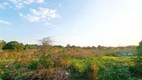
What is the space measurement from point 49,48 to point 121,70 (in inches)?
150

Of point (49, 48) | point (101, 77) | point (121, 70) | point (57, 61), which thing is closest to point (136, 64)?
point (121, 70)

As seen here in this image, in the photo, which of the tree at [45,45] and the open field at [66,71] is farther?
the tree at [45,45]

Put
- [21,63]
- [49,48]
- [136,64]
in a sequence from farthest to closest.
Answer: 1. [21,63]
2. [49,48]
3. [136,64]

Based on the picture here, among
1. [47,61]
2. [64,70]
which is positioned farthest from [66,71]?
[47,61]

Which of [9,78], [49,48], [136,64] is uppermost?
[49,48]

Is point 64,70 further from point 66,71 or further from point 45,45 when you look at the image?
point 45,45

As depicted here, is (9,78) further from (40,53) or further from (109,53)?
(109,53)

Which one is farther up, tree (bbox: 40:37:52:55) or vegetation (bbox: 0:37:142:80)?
tree (bbox: 40:37:52:55)

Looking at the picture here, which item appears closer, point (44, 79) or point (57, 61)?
point (44, 79)

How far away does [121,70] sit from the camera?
262 inches

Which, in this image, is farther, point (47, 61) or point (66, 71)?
point (47, 61)

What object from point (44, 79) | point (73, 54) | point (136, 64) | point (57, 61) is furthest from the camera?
point (73, 54)

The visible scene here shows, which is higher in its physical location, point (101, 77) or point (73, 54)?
point (73, 54)

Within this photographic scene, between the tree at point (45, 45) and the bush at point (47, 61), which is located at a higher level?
the tree at point (45, 45)
